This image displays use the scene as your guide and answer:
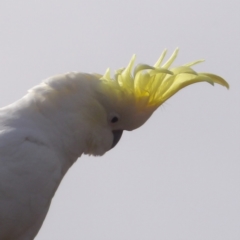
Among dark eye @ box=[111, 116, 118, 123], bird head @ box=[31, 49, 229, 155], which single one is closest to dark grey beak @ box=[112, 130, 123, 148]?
bird head @ box=[31, 49, 229, 155]

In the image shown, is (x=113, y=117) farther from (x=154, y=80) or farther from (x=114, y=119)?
(x=154, y=80)

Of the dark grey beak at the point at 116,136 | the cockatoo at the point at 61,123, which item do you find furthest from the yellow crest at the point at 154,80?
the dark grey beak at the point at 116,136

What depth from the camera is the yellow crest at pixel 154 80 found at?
5.00 meters

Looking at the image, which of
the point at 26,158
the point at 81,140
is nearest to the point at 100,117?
the point at 81,140

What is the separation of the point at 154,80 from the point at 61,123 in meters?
0.62

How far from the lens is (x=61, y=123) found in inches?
191

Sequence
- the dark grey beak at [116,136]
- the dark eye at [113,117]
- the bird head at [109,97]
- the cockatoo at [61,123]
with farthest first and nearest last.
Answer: the dark grey beak at [116,136] < the dark eye at [113,117] < the bird head at [109,97] < the cockatoo at [61,123]

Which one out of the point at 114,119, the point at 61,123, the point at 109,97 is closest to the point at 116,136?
the point at 114,119

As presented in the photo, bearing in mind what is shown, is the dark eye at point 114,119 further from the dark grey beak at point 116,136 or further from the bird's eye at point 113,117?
the dark grey beak at point 116,136

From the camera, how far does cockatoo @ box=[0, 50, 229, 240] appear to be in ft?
14.9

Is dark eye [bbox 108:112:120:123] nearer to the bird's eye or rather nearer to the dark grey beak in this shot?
the bird's eye

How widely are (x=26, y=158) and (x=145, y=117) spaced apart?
876 millimetres

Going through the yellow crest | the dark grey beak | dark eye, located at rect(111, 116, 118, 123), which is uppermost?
the yellow crest

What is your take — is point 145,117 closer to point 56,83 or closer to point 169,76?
point 169,76
